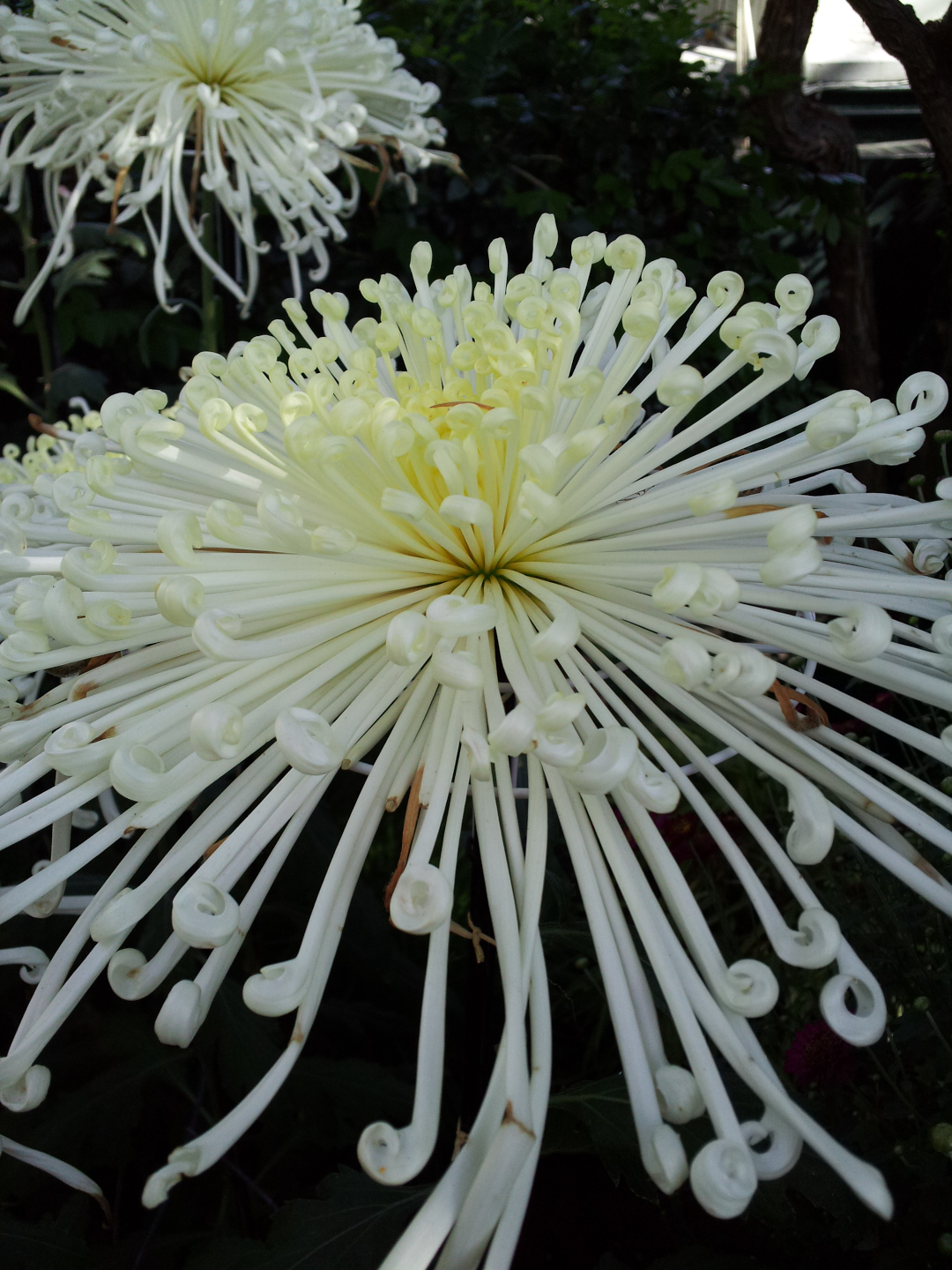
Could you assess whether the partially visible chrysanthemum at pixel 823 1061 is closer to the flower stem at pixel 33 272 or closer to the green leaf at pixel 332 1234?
the green leaf at pixel 332 1234

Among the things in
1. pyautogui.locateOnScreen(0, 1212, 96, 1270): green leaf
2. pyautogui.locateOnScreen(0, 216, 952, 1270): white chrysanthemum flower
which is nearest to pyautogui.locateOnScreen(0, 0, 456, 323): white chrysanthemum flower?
pyautogui.locateOnScreen(0, 216, 952, 1270): white chrysanthemum flower

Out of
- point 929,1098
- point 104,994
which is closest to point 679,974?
point 929,1098

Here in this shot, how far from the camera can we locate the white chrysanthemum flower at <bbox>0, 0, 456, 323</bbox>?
1319 mm

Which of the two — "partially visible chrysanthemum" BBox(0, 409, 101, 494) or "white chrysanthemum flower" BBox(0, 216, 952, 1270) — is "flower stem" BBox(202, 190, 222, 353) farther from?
"white chrysanthemum flower" BBox(0, 216, 952, 1270)

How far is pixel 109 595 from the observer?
62 centimetres

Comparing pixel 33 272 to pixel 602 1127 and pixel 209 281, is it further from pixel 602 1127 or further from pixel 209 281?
pixel 602 1127

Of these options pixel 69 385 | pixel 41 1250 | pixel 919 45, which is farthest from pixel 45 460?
pixel 919 45

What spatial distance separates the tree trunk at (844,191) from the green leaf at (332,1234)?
1.72m

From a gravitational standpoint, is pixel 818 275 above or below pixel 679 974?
above

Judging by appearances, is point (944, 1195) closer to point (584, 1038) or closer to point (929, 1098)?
point (929, 1098)

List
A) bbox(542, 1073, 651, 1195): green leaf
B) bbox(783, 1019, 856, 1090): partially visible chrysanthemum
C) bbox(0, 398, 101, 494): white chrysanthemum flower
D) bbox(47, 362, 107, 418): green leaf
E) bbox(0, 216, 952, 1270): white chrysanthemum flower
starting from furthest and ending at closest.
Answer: bbox(47, 362, 107, 418): green leaf → bbox(0, 398, 101, 494): white chrysanthemum flower → bbox(783, 1019, 856, 1090): partially visible chrysanthemum → bbox(542, 1073, 651, 1195): green leaf → bbox(0, 216, 952, 1270): white chrysanthemum flower

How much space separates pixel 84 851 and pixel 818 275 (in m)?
2.37

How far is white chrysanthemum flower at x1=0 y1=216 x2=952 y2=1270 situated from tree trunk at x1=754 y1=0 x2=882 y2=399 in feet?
4.47

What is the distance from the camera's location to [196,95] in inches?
55.6
